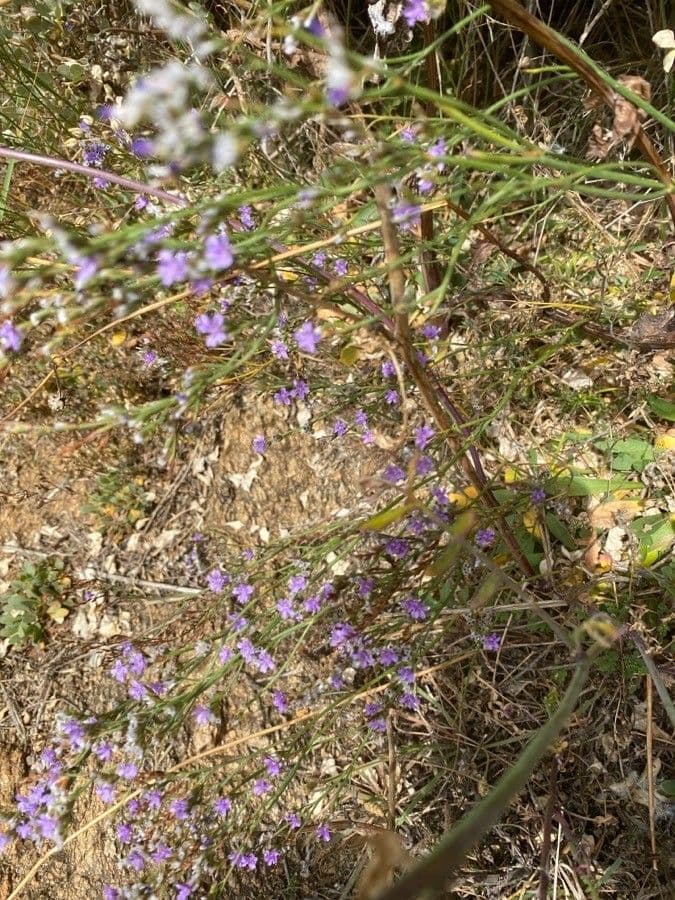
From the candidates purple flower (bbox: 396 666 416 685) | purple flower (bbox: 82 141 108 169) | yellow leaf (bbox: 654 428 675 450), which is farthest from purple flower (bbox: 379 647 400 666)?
purple flower (bbox: 82 141 108 169)

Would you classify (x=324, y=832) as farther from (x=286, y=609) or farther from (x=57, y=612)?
(x=57, y=612)

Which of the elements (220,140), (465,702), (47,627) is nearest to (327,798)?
(465,702)

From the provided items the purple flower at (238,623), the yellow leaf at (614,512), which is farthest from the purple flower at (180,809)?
the yellow leaf at (614,512)

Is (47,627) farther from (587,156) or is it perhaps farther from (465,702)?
(587,156)

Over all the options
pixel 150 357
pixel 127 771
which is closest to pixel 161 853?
pixel 127 771

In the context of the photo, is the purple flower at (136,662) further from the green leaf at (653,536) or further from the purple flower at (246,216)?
the green leaf at (653,536)

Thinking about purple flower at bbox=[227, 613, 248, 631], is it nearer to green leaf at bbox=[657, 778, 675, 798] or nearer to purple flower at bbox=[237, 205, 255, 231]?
purple flower at bbox=[237, 205, 255, 231]
